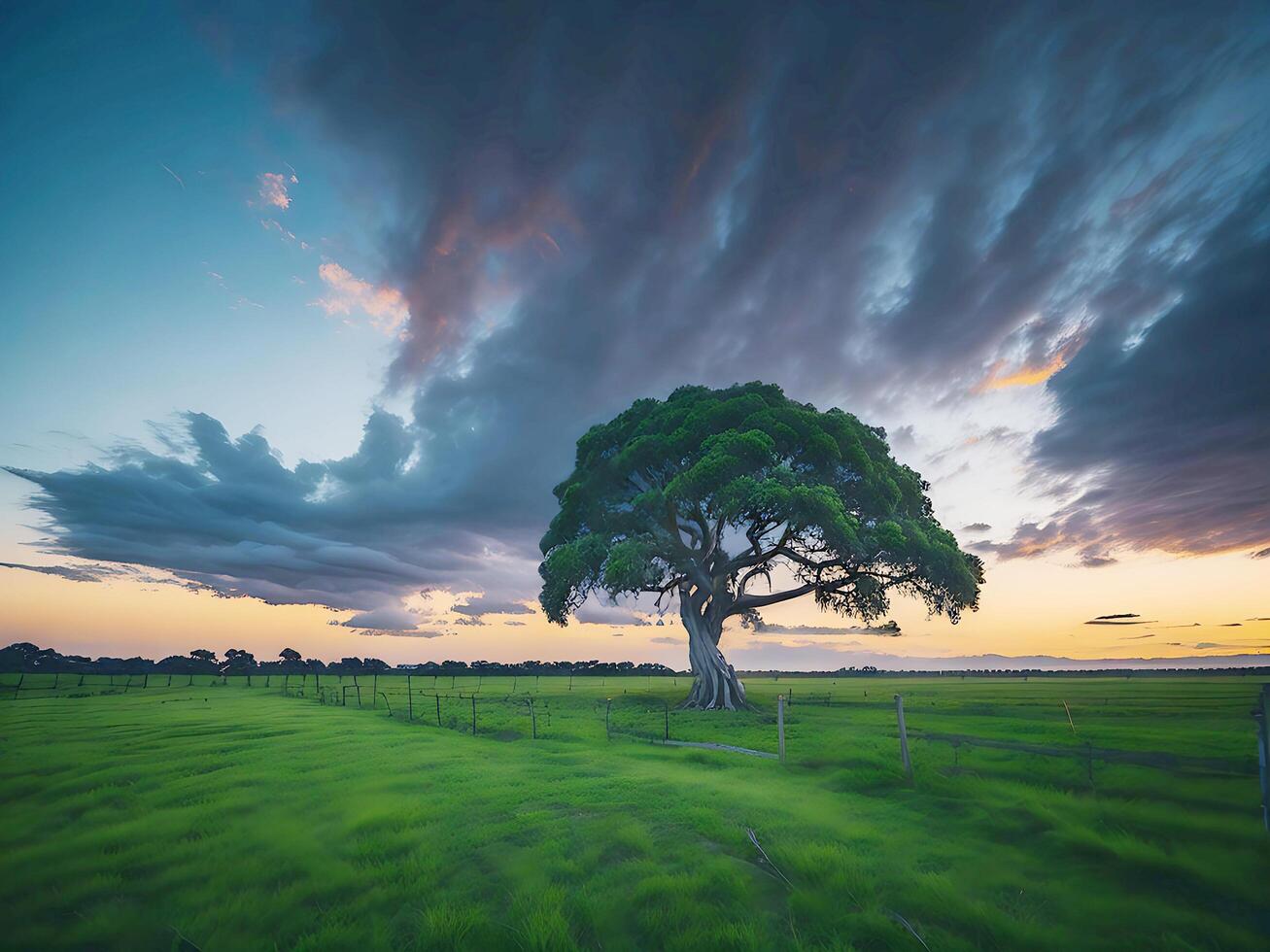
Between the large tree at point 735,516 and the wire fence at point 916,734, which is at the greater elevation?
the large tree at point 735,516

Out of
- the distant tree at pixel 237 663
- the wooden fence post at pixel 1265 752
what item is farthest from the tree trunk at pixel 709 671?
the distant tree at pixel 237 663

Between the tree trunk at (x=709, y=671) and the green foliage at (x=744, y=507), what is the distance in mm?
1931

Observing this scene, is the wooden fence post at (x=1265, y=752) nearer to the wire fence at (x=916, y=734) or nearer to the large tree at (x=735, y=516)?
the wire fence at (x=916, y=734)

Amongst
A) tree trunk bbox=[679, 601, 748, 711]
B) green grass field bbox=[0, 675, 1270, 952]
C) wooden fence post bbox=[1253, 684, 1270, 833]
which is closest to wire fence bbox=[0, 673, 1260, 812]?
green grass field bbox=[0, 675, 1270, 952]

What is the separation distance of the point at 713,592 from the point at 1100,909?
A: 27.0 m

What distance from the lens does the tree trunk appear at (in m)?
31.2

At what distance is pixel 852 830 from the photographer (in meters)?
8.78

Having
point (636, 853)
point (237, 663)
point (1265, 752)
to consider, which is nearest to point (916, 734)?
point (1265, 752)

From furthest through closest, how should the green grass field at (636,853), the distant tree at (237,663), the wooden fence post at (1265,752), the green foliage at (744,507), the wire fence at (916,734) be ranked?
the distant tree at (237,663) < the green foliage at (744,507) < the wire fence at (916,734) < the wooden fence post at (1265,752) < the green grass field at (636,853)

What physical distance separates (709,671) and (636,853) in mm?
25061

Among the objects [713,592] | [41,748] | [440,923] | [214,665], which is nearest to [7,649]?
[214,665]

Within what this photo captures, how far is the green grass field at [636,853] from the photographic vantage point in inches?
231

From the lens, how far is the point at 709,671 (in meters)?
31.9

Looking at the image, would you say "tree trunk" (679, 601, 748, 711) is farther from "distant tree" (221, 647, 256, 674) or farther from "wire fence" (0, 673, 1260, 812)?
"distant tree" (221, 647, 256, 674)
